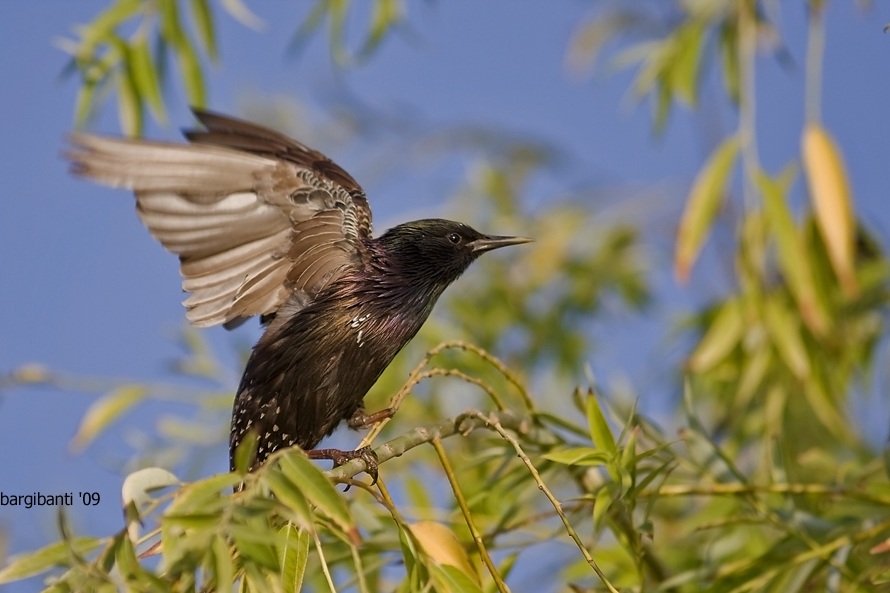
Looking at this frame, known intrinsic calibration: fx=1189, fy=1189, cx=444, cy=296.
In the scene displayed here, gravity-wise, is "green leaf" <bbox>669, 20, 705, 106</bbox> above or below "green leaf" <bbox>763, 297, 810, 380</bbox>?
above

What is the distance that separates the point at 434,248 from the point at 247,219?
1.38ft

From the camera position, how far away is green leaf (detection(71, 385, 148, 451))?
331cm

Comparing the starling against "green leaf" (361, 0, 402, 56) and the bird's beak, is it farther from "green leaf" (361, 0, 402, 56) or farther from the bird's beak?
"green leaf" (361, 0, 402, 56)

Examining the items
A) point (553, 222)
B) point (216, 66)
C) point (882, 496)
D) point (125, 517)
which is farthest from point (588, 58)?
point (125, 517)

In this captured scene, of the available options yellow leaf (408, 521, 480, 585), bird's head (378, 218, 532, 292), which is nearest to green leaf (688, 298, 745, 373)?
bird's head (378, 218, 532, 292)

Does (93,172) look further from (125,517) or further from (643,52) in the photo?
(643,52)

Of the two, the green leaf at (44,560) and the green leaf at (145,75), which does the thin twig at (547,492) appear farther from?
the green leaf at (145,75)

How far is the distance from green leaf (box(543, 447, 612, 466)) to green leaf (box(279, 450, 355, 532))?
489 millimetres

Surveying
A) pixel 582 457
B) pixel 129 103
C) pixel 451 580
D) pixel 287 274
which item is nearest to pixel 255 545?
pixel 451 580

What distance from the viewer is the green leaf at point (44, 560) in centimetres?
134

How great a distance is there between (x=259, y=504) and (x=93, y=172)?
0.90 metres

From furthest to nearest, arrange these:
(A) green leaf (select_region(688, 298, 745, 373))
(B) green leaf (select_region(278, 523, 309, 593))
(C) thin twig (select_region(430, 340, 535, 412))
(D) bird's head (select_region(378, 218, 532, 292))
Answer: (A) green leaf (select_region(688, 298, 745, 373))
(D) bird's head (select_region(378, 218, 532, 292))
(C) thin twig (select_region(430, 340, 535, 412))
(B) green leaf (select_region(278, 523, 309, 593))

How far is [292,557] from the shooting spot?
146cm

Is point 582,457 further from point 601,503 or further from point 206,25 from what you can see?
point 206,25
